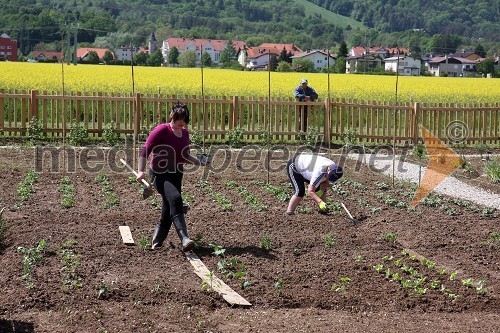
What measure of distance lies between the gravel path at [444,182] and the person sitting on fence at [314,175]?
11.4 feet

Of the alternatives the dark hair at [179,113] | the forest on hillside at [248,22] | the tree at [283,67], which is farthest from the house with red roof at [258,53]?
the dark hair at [179,113]

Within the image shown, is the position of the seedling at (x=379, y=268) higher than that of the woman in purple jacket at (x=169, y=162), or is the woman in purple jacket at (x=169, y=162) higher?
the woman in purple jacket at (x=169, y=162)

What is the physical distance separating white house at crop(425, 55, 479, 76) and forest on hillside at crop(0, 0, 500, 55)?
4.78 ft

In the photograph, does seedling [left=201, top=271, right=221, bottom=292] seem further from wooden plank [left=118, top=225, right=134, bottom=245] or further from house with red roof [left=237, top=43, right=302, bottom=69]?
house with red roof [left=237, top=43, right=302, bottom=69]

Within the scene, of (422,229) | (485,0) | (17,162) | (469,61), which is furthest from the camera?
(485,0)

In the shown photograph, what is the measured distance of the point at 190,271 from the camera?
7.90 meters

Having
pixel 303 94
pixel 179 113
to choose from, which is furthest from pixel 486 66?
pixel 179 113

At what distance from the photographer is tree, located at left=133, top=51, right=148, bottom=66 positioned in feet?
161

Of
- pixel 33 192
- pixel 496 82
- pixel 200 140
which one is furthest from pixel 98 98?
pixel 496 82

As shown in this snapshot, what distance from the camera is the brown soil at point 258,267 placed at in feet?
21.1

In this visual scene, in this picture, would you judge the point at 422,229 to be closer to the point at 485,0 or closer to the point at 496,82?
the point at 496,82

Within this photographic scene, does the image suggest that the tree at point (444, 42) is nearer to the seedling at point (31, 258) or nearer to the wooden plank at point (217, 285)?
the wooden plank at point (217, 285)

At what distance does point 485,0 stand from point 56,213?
12968 centimetres

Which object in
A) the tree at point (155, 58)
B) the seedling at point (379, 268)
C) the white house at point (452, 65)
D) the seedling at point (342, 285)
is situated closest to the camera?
the seedling at point (342, 285)
